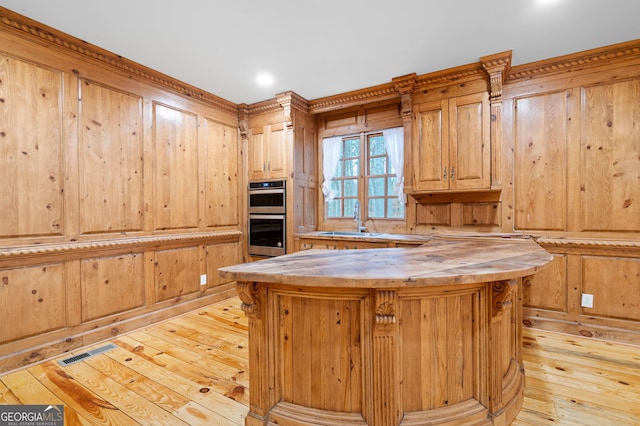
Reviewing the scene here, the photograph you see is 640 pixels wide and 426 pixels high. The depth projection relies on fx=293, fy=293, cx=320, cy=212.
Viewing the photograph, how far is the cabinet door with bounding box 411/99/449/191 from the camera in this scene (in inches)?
129

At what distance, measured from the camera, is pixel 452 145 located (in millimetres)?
3230

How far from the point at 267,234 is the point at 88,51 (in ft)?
8.80

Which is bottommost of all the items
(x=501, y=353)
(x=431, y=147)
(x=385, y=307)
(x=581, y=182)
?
(x=501, y=353)

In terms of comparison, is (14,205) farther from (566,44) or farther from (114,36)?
(566,44)

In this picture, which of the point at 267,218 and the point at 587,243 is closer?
the point at 587,243

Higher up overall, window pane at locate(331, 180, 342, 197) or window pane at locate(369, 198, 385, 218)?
window pane at locate(331, 180, 342, 197)

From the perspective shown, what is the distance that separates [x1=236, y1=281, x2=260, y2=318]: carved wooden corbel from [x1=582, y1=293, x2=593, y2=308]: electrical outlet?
316 cm

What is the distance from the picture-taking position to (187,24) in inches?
94.2

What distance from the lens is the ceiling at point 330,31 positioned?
2.19 meters

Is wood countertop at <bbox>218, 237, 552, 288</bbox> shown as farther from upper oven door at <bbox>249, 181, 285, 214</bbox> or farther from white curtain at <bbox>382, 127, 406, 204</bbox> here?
upper oven door at <bbox>249, 181, 285, 214</bbox>

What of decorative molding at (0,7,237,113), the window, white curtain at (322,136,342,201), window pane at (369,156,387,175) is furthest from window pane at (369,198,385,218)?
decorative molding at (0,7,237,113)

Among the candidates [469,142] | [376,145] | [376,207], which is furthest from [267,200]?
[469,142]

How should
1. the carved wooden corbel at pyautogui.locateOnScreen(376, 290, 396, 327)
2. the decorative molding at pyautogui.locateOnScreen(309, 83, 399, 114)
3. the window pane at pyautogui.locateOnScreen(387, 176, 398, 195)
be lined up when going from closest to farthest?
the carved wooden corbel at pyautogui.locateOnScreen(376, 290, 396, 327) < the decorative molding at pyautogui.locateOnScreen(309, 83, 399, 114) < the window pane at pyautogui.locateOnScreen(387, 176, 398, 195)

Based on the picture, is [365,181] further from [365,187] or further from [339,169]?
[339,169]
